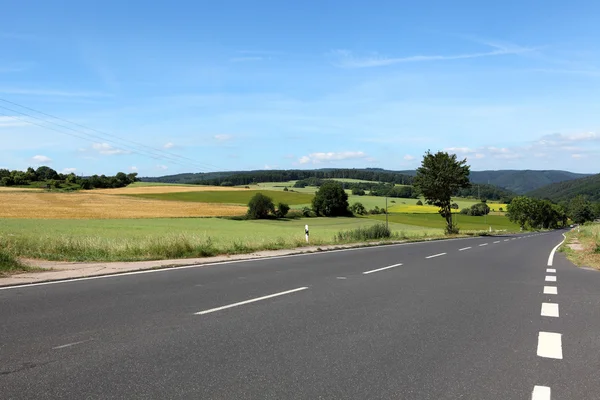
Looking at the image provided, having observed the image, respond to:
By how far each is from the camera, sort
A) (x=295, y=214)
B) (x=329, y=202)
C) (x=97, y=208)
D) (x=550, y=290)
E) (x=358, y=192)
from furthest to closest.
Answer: (x=358, y=192)
(x=329, y=202)
(x=295, y=214)
(x=97, y=208)
(x=550, y=290)

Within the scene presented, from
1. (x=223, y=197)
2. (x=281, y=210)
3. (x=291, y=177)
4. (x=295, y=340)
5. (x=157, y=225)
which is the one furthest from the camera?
(x=291, y=177)

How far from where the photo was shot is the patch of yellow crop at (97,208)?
60.2m

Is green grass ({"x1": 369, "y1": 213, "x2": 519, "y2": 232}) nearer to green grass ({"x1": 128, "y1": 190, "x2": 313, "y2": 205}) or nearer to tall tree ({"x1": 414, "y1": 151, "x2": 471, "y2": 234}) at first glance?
green grass ({"x1": 128, "y1": 190, "x2": 313, "y2": 205})

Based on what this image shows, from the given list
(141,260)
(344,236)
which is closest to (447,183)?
(344,236)

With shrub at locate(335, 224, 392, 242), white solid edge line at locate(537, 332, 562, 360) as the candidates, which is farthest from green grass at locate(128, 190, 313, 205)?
white solid edge line at locate(537, 332, 562, 360)

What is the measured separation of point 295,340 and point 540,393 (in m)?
2.65

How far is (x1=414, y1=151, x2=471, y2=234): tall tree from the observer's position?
156ft

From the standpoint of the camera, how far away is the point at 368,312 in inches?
298

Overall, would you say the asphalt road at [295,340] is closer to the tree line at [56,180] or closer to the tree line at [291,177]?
the tree line at [56,180]

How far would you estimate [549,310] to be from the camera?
7953 mm

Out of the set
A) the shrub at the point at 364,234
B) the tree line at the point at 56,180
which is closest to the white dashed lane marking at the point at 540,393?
the shrub at the point at 364,234

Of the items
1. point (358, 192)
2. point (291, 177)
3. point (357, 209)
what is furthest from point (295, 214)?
point (291, 177)

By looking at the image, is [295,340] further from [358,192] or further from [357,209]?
[358,192]

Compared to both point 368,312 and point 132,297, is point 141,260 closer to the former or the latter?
point 132,297
